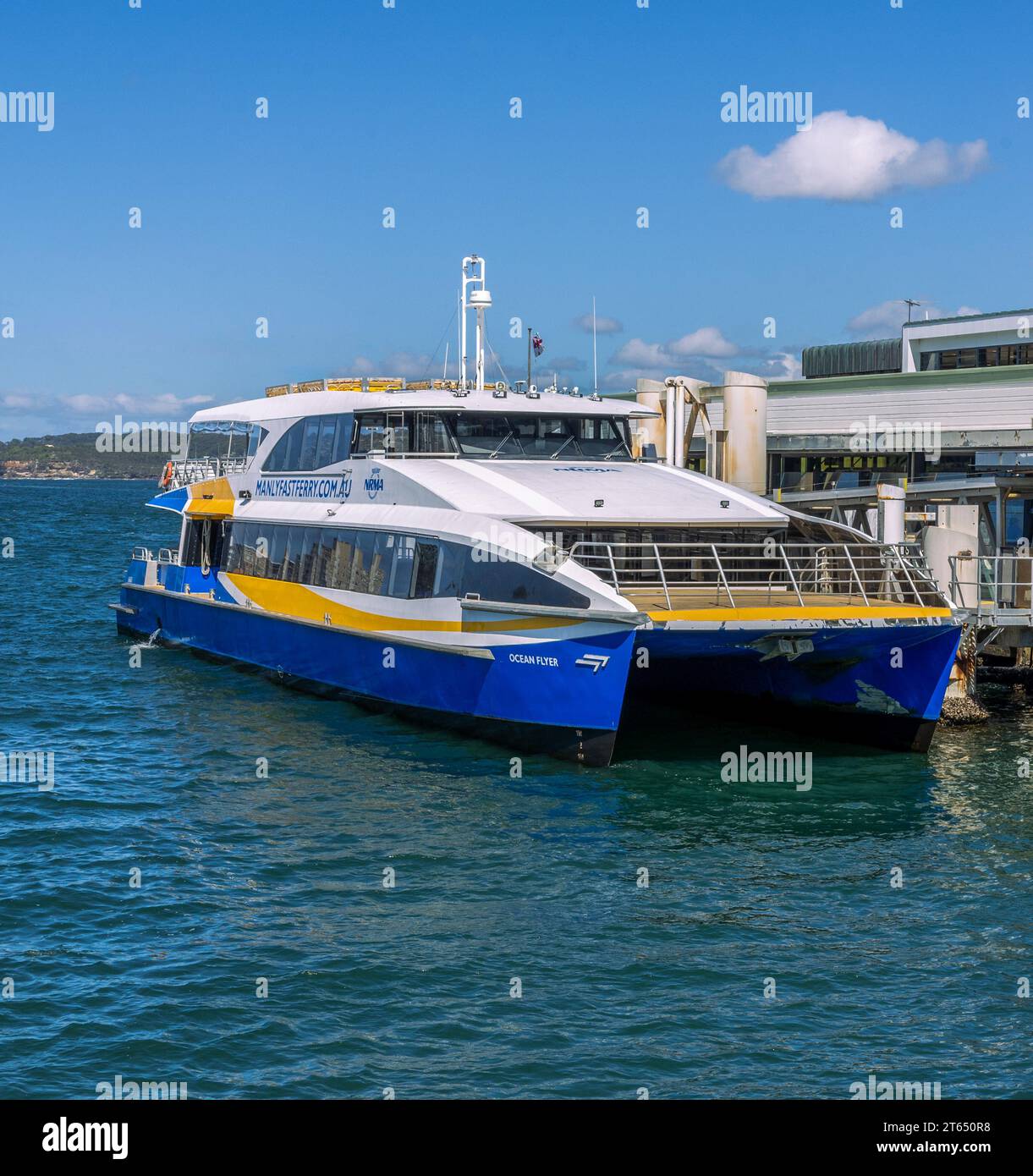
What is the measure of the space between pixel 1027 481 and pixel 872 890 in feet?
49.6

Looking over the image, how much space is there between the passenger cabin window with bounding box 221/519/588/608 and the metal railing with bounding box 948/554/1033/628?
320 inches

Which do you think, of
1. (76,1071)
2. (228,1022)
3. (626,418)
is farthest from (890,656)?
(76,1071)

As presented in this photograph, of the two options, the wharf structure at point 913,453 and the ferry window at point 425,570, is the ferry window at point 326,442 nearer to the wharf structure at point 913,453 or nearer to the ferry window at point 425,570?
the ferry window at point 425,570

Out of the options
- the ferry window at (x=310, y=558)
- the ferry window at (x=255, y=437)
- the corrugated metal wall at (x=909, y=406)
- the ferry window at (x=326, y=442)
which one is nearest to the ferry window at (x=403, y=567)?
the ferry window at (x=310, y=558)

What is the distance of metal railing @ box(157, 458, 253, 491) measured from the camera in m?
31.1

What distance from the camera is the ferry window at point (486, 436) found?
2453 centimetres

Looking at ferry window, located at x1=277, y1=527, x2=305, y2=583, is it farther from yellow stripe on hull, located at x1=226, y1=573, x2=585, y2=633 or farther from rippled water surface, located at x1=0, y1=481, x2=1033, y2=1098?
rippled water surface, located at x1=0, y1=481, x2=1033, y2=1098

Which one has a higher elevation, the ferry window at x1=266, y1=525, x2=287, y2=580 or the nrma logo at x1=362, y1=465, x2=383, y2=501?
the nrma logo at x1=362, y1=465, x2=383, y2=501

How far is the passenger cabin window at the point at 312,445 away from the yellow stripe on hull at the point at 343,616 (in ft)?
7.61

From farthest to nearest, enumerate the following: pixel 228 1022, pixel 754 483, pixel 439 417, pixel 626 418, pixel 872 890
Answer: pixel 754 483, pixel 626 418, pixel 439 417, pixel 872 890, pixel 228 1022

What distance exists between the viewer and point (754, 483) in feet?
106

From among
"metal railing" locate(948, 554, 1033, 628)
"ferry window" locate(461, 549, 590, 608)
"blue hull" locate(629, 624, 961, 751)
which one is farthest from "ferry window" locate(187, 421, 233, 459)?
"metal railing" locate(948, 554, 1033, 628)

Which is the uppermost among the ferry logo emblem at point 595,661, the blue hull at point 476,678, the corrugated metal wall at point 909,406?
the corrugated metal wall at point 909,406

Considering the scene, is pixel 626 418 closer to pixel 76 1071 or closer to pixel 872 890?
pixel 872 890
